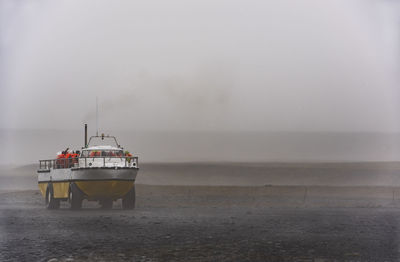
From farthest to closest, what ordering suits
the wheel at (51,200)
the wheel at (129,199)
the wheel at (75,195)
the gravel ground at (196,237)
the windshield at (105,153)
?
the wheel at (51,200) → the wheel at (129,199) → the windshield at (105,153) → the wheel at (75,195) → the gravel ground at (196,237)

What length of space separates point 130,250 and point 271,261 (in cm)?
410

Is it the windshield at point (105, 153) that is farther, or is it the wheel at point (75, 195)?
the windshield at point (105, 153)

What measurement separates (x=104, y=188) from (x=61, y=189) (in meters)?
3.69

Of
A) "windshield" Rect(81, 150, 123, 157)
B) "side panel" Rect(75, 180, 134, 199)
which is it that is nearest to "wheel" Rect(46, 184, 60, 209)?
"windshield" Rect(81, 150, 123, 157)

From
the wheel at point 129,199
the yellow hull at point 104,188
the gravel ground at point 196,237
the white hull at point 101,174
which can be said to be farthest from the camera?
the wheel at point 129,199

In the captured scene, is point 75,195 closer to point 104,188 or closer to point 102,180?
point 104,188

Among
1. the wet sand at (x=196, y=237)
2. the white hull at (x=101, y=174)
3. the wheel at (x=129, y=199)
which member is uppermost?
the white hull at (x=101, y=174)

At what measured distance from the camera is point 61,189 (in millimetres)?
33250

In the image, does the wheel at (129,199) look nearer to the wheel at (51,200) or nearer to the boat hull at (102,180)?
the boat hull at (102,180)

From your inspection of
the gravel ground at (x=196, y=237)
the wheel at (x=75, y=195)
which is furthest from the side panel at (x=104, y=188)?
the gravel ground at (x=196, y=237)

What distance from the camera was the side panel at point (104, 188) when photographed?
3027 cm

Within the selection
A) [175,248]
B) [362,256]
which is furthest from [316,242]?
[175,248]

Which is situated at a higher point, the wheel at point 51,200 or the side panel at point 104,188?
the side panel at point 104,188

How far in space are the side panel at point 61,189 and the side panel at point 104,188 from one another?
170 centimetres
